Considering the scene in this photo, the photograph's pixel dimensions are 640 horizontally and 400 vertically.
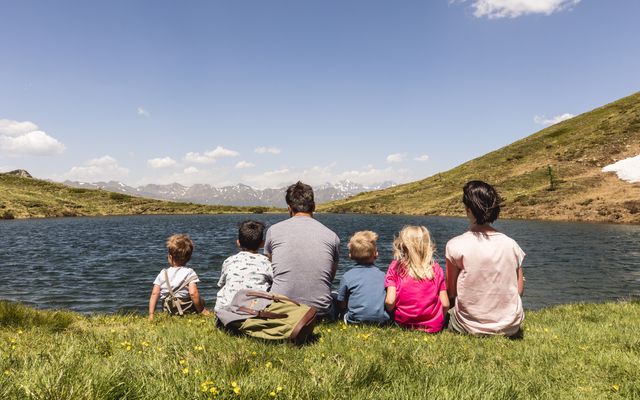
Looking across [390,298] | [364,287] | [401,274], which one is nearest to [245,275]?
[364,287]

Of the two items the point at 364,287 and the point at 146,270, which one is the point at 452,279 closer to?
the point at 364,287

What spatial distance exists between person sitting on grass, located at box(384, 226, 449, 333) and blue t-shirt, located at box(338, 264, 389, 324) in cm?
33

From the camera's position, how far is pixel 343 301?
950cm

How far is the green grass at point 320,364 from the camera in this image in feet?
13.7

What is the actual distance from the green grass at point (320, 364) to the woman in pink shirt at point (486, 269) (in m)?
0.50

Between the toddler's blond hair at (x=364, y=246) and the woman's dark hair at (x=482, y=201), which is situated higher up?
the woman's dark hair at (x=482, y=201)

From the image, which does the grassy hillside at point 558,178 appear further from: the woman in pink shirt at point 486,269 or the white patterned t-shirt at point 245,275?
the white patterned t-shirt at point 245,275

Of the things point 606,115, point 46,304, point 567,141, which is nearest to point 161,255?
point 46,304

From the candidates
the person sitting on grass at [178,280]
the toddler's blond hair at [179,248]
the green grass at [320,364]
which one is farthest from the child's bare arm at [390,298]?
the toddler's blond hair at [179,248]

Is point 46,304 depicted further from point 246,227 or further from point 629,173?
point 629,173

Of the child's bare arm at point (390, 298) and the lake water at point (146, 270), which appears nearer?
the child's bare arm at point (390, 298)

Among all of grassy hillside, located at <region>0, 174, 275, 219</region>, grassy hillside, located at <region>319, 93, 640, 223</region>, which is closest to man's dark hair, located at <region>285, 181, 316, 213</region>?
grassy hillside, located at <region>319, 93, 640, 223</region>

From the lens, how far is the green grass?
4188mm

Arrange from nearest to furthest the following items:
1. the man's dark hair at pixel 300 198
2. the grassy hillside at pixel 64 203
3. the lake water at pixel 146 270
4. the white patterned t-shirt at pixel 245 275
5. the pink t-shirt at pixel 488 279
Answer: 1. the pink t-shirt at pixel 488 279
2. the man's dark hair at pixel 300 198
3. the white patterned t-shirt at pixel 245 275
4. the lake water at pixel 146 270
5. the grassy hillside at pixel 64 203
